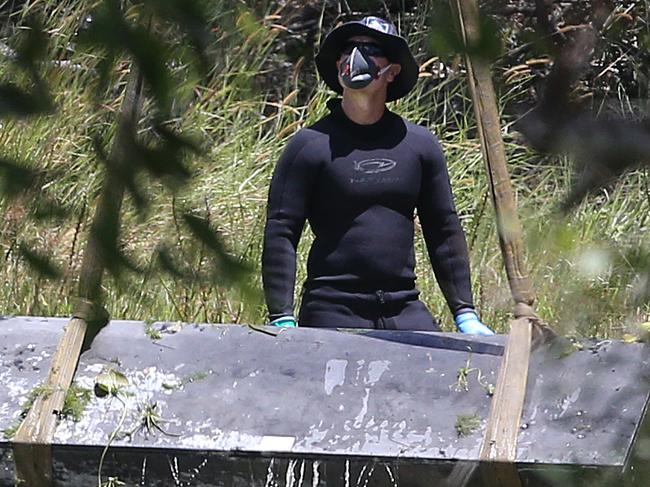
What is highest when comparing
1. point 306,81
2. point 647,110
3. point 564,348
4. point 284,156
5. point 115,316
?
point 647,110

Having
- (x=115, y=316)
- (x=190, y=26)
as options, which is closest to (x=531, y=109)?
(x=190, y=26)

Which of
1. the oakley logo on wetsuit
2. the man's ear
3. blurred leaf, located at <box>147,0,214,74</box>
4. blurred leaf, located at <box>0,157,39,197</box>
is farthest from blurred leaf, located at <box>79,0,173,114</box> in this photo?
the man's ear

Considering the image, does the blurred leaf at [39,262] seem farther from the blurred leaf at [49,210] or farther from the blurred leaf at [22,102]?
the blurred leaf at [22,102]

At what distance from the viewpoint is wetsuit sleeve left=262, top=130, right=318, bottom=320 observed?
13.0ft

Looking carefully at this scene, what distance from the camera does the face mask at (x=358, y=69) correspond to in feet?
13.3

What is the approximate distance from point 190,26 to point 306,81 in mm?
6548

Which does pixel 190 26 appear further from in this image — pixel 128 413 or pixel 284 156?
pixel 284 156

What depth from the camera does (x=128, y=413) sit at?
9.41ft

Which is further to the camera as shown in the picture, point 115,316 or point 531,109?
point 115,316

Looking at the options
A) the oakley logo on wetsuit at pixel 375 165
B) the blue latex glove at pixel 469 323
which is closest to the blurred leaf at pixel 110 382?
the oakley logo on wetsuit at pixel 375 165

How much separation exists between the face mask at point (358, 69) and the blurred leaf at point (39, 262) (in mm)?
2556

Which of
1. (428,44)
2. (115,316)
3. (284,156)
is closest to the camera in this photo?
(428,44)

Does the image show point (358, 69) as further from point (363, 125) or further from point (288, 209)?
point (288, 209)

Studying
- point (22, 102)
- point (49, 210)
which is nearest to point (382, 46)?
point (49, 210)
